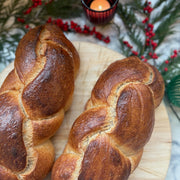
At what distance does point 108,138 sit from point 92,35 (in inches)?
30.4

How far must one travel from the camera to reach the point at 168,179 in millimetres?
1485

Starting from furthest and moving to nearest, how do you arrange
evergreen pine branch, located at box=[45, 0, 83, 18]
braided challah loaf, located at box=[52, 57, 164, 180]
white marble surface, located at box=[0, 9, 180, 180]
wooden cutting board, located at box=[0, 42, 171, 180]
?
evergreen pine branch, located at box=[45, 0, 83, 18] → white marble surface, located at box=[0, 9, 180, 180] → wooden cutting board, located at box=[0, 42, 171, 180] → braided challah loaf, located at box=[52, 57, 164, 180]

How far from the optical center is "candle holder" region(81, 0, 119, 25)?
152cm

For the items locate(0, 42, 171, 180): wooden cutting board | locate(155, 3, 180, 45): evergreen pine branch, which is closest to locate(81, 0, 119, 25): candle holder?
locate(0, 42, 171, 180): wooden cutting board

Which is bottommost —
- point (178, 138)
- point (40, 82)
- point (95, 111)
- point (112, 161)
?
point (178, 138)

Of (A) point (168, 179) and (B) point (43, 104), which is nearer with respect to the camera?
(B) point (43, 104)

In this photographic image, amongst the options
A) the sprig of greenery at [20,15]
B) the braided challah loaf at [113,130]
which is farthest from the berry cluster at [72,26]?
the braided challah loaf at [113,130]

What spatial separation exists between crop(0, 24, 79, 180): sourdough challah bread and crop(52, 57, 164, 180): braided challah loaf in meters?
0.13

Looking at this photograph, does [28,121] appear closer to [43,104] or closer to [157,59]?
[43,104]

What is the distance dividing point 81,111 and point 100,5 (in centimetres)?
67

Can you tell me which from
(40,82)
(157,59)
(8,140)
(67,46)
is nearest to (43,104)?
(40,82)

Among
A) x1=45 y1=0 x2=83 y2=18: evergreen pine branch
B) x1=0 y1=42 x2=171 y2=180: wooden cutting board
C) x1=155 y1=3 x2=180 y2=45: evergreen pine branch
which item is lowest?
x1=0 y1=42 x2=171 y2=180: wooden cutting board

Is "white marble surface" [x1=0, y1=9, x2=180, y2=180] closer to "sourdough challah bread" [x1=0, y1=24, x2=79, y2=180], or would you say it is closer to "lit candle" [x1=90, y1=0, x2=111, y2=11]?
"lit candle" [x1=90, y1=0, x2=111, y2=11]

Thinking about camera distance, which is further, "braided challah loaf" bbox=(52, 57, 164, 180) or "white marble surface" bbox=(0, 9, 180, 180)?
"white marble surface" bbox=(0, 9, 180, 180)
